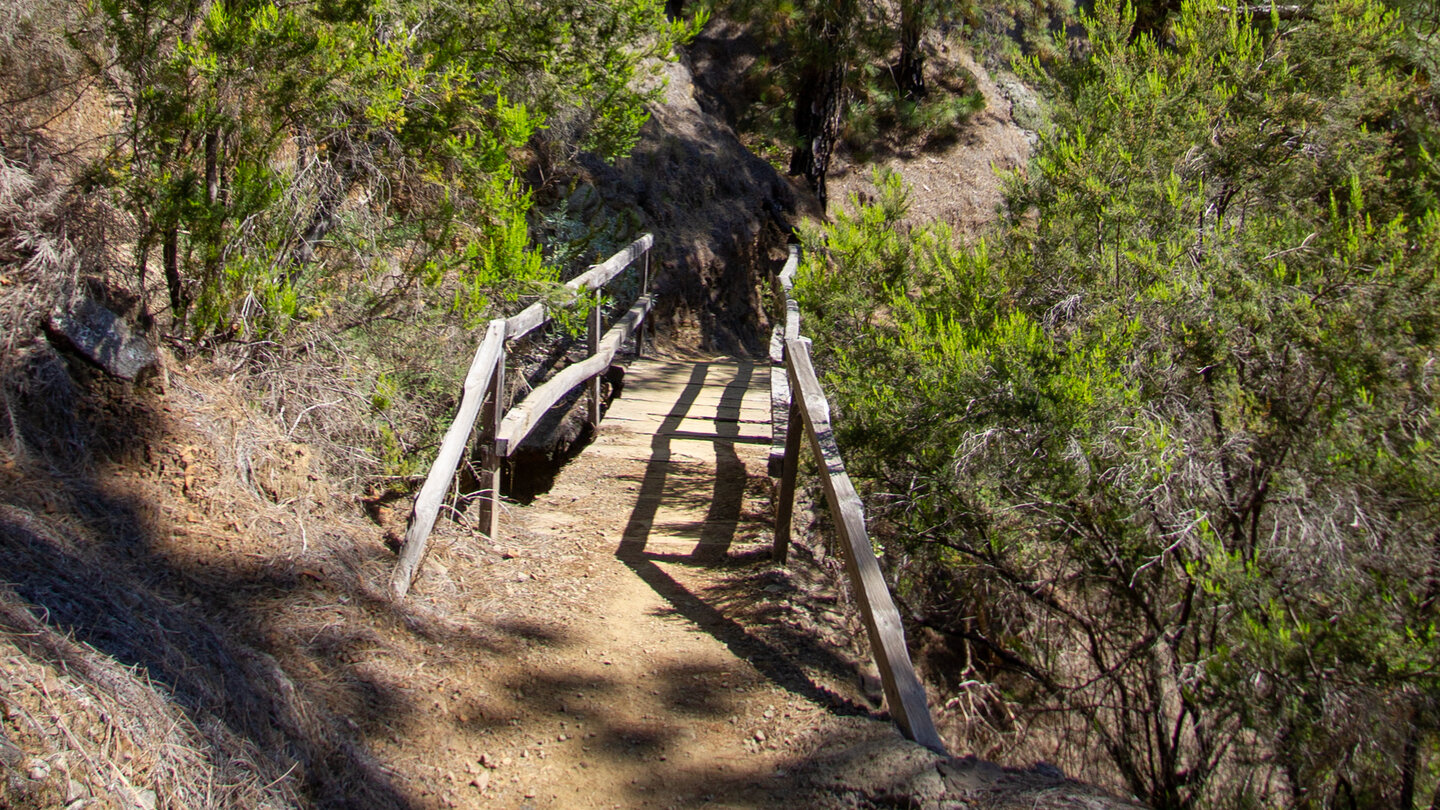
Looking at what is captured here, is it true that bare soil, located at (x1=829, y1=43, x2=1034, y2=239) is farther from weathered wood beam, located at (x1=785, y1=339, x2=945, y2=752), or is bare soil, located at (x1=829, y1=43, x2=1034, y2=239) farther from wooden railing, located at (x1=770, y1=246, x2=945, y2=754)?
weathered wood beam, located at (x1=785, y1=339, x2=945, y2=752)

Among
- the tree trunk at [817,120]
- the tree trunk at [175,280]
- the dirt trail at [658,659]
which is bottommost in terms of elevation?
the dirt trail at [658,659]

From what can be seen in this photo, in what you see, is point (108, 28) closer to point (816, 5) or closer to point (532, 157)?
point (532, 157)

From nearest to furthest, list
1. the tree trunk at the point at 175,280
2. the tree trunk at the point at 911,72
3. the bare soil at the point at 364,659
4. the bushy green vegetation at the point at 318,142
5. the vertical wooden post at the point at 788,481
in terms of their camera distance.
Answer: the bare soil at the point at 364,659 < the bushy green vegetation at the point at 318,142 < the tree trunk at the point at 175,280 < the vertical wooden post at the point at 788,481 < the tree trunk at the point at 911,72

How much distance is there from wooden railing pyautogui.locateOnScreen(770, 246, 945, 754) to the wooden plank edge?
175 centimetres

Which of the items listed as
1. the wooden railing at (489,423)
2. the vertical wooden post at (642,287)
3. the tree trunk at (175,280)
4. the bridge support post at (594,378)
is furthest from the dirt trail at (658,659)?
the vertical wooden post at (642,287)

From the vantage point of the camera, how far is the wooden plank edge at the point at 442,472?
4.68 meters

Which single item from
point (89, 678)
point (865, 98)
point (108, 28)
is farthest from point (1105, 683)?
point (865, 98)

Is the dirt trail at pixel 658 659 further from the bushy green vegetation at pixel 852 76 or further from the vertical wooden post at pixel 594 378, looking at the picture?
the bushy green vegetation at pixel 852 76

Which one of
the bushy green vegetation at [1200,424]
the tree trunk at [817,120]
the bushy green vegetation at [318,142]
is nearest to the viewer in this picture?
the bushy green vegetation at [1200,424]

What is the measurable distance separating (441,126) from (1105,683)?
5178 mm

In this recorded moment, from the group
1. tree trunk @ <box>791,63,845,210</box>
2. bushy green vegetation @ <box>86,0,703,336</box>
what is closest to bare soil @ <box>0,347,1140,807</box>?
bushy green vegetation @ <box>86,0,703,336</box>

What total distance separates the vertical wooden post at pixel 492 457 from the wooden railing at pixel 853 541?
1696 millimetres

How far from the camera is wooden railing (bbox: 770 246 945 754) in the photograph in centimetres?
372

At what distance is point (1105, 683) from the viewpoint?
5762 millimetres
